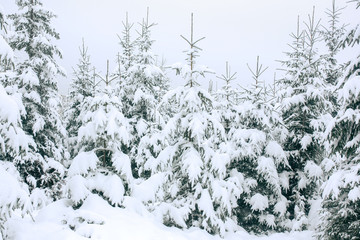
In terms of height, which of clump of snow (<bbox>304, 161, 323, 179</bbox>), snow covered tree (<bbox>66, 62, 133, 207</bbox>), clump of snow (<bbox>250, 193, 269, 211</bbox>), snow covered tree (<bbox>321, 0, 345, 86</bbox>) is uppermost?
snow covered tree (<bbox>321, 0, 345, 86</bbox>)

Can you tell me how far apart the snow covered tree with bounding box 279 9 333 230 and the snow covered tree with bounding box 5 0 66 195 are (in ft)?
39.6

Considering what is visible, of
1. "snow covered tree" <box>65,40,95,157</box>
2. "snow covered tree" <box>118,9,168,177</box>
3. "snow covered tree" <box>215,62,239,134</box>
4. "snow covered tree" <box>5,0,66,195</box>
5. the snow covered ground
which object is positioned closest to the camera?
the snow covered ground

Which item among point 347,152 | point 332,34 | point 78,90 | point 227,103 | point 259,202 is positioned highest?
point 332,34

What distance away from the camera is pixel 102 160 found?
9.57 meters

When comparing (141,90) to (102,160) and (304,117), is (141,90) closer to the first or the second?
(102,160)

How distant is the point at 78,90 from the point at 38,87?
23.7ft

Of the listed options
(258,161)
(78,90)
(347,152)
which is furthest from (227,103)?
(78,90)

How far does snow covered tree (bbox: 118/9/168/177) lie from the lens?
1722 centimetres

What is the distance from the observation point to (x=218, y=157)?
9945 millimetres

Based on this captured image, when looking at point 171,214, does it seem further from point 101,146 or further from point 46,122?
point 46,122

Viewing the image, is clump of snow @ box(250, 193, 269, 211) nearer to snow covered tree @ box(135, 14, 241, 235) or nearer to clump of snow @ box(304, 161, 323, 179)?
clump of snow @ box(304, 161, 323, 179)

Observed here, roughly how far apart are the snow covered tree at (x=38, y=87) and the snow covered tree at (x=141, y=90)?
4.31 metres

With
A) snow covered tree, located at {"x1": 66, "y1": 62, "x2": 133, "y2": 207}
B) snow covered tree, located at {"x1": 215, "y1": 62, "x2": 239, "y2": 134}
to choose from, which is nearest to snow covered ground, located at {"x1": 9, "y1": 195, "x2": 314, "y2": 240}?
snow covered tree, located at {"x1": 66, "y1": 62, "x2": 133, "y2": 207}

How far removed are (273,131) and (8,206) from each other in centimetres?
1309
